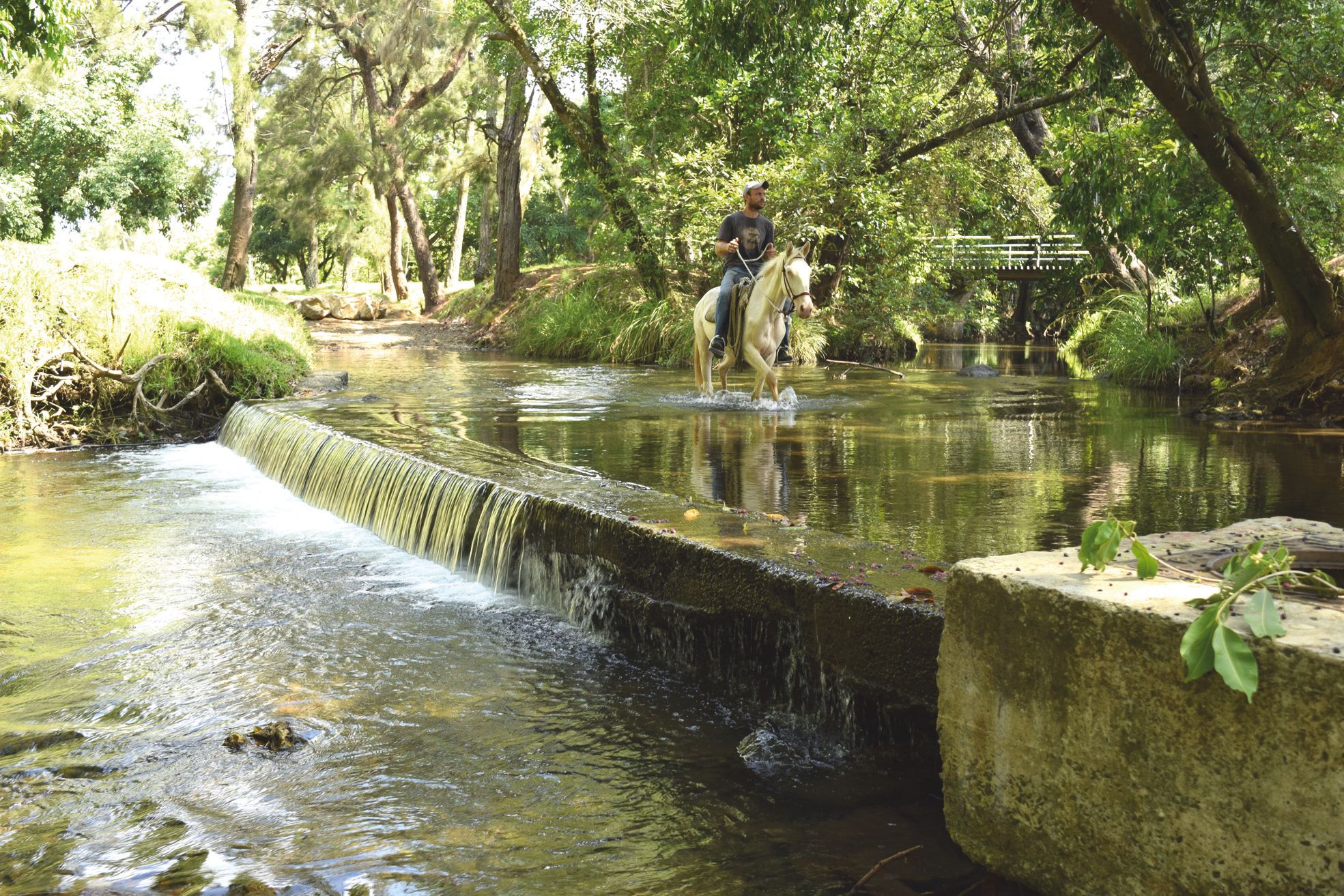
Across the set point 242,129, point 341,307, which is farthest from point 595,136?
point 341,307

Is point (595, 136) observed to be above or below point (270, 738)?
above

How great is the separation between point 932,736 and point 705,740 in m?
1.02

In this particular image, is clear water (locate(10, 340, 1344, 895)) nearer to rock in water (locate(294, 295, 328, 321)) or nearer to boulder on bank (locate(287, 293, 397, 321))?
rock in water (locate(294, 295, 328, 321))

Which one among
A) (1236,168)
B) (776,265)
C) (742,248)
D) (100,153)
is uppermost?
(100,153)

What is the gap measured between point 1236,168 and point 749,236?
529cm

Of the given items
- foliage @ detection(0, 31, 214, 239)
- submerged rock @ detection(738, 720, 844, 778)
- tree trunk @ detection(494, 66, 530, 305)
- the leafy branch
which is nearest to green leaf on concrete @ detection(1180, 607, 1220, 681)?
the leafy branch

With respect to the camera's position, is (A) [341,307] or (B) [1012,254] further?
(A) [341,307]

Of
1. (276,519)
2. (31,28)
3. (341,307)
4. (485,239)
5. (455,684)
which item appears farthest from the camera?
(341,307)

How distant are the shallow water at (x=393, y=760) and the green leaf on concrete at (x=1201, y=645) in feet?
4.45

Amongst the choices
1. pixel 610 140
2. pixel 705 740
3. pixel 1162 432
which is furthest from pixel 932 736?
pixel 610 140

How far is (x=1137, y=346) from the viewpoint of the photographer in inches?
725

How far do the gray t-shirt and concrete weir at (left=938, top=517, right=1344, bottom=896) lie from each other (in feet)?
33.0

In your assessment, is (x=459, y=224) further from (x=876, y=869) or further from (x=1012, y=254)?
(x=876, y=869)

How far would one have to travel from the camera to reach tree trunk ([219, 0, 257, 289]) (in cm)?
2770
